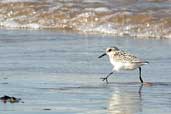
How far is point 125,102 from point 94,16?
375 inches

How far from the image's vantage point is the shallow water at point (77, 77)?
30.0 ft

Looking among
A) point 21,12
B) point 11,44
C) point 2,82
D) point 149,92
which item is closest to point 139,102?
point 149,92

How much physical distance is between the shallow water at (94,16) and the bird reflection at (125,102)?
233 inches

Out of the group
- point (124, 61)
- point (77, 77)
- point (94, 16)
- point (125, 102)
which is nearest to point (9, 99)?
point (125, 102)

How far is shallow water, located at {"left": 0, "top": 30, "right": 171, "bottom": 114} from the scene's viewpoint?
913cm

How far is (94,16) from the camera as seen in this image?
18812 millimetres

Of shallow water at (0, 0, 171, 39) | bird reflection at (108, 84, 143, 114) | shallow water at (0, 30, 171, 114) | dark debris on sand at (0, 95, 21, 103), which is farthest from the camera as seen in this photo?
shallow water at (0, 0, 171, 39)

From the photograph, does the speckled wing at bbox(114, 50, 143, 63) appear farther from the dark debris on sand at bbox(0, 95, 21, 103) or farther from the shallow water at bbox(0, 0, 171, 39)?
the shallow water at bbox(0, 0, 171, 39)

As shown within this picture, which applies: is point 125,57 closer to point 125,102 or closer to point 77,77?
point 77,77

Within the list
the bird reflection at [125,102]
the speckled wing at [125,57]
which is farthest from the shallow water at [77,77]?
the speckled wing at [125,57]

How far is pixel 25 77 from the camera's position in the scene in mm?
11375

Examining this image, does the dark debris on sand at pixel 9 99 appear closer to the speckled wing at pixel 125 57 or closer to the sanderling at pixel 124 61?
the sanderling at pixel 124 61

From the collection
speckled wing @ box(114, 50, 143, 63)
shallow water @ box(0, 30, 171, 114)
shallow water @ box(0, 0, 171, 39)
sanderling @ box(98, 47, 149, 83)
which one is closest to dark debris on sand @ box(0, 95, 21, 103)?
shallow water @ box(0, 30, 171, 114)

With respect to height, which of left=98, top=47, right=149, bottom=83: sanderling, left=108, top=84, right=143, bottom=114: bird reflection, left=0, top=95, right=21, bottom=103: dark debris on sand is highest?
left=98, top=47, right=149, bottom=83: sanderling
